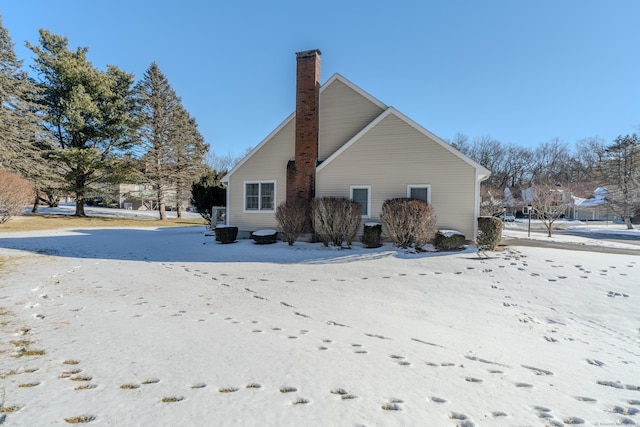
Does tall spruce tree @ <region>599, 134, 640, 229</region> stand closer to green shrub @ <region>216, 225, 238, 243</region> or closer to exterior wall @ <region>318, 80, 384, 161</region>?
exterior wall @ <region>318, 80, 384, 161</region>

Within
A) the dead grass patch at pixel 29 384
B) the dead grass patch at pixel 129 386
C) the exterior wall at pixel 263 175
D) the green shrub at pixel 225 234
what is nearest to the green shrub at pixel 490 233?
the exterior wall at pixel 263 175

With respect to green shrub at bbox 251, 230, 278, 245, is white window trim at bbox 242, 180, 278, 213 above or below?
above

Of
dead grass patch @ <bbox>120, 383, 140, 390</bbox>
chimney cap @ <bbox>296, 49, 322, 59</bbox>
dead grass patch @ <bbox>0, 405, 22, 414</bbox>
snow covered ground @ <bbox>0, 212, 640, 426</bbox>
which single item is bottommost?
snow covered ground @ <bbox>0, 212, 640, 426</bbox>

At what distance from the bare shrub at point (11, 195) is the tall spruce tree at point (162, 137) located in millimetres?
12041

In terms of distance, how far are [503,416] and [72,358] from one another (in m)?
4.18

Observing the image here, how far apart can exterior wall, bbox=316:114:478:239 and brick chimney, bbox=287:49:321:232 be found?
25.7 inches

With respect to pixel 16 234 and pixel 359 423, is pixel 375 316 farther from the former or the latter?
pixel 16 234

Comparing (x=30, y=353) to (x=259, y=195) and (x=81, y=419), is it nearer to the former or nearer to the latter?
(x=81, y=419)

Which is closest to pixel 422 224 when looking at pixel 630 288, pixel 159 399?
pixel 630 288

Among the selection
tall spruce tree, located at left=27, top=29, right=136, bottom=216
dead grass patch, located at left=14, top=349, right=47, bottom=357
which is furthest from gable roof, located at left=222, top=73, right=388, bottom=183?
tall spruce tree, located at left=27, top=29, right=136, bottom=216

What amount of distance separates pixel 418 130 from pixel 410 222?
13.2 feet

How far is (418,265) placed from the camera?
962 cm

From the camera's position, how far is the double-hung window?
15.7 meters

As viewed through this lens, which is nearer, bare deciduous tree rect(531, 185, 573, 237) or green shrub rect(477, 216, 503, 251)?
green shrub rect(477, 216, 503, 251)
